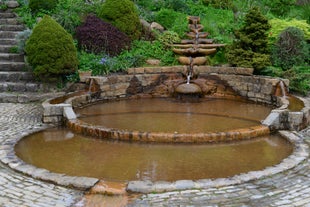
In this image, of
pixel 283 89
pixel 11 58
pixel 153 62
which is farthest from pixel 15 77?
pixel 283 89

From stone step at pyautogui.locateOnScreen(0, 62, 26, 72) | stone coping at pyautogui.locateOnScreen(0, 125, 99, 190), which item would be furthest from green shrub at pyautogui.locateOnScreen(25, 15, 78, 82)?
stone coping at pyautogui.locateOnScreen(0, 125, 99, 190)

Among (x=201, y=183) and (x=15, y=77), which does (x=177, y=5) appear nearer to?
(x=15, y=77)

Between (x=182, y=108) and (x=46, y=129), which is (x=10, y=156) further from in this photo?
(x=182, y=108)

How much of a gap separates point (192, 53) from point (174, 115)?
310 cm

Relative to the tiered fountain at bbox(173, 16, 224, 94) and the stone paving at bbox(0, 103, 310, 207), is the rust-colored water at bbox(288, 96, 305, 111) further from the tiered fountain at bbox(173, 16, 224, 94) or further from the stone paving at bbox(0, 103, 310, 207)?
the stone paving at bbox(0, 103, 310, 207)

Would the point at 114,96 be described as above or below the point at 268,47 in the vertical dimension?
below

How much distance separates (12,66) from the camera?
11875 mm

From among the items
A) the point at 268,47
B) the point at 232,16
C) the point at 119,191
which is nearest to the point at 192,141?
the point at 119,191

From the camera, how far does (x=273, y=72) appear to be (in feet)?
37.4

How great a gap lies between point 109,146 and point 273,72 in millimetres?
5736

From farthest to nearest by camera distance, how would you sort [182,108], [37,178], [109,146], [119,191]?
1. [182,108]
2. [109,146]
3. [37,178]
4. [119,191]

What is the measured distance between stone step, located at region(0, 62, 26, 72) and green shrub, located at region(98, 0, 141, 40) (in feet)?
9.32

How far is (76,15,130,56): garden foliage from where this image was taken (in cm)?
1223

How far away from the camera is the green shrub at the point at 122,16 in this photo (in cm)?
1309
